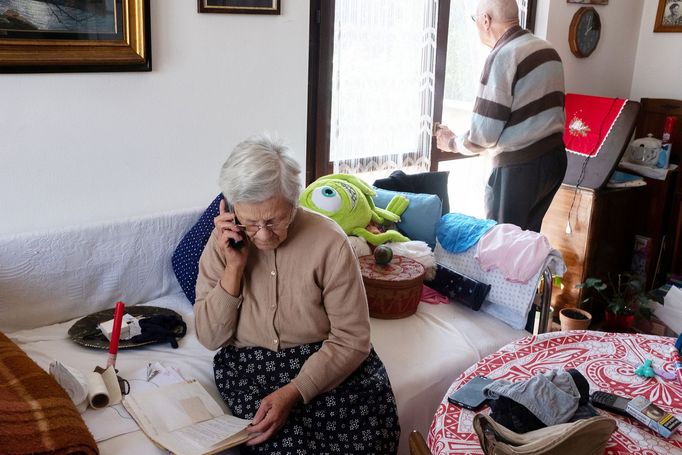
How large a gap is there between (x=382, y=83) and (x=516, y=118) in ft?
2.00

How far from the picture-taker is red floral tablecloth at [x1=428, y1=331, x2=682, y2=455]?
50.7 inches

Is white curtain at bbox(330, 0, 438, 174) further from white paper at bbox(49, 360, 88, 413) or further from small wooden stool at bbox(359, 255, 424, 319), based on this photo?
white paper at bbox(49, 360, 88, 413)

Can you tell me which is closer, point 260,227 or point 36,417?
point 36,417

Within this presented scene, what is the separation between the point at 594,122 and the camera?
3.41 meters

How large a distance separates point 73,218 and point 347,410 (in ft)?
3.90

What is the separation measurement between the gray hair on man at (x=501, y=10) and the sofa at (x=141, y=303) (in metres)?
1.24

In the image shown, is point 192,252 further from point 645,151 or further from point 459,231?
point 645,151

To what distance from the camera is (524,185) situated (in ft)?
9.35

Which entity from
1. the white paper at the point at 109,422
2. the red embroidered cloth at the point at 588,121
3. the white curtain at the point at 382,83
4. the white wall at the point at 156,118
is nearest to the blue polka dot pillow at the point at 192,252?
the white wall at the point at 156,118

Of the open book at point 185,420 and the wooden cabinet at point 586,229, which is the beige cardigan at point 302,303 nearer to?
the open book at point 185,420

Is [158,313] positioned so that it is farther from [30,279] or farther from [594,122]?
[594,122]

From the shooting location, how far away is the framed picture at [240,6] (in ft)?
7.60

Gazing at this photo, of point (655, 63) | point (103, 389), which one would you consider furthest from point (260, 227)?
point (655, 63)

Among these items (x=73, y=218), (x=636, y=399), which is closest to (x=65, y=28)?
(x=73, y=218)
